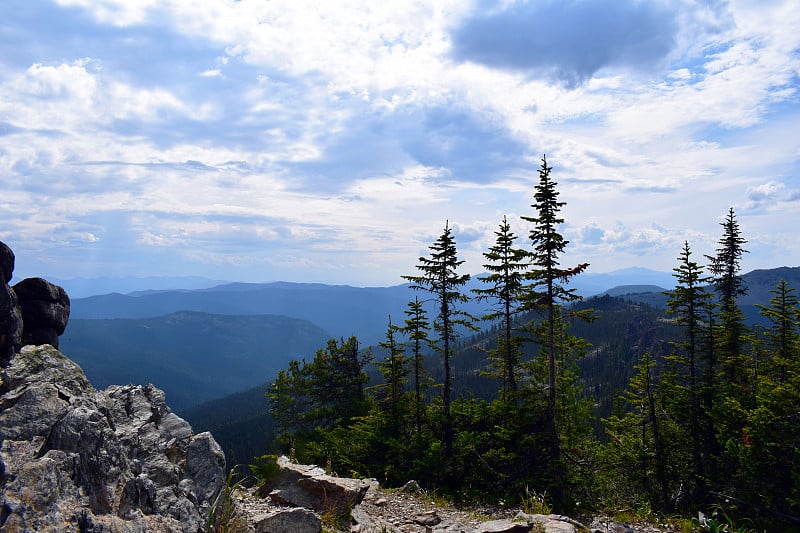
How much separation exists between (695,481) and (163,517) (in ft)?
93.9

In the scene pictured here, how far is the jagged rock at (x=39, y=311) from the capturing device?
1187 cm

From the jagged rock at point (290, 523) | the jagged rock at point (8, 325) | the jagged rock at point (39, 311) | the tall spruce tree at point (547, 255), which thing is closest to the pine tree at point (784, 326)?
the tall spruce tree at point (547, 255)

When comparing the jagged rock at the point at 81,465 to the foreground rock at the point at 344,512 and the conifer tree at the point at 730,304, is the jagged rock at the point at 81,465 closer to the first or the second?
the foreground rock at the point at 344,512

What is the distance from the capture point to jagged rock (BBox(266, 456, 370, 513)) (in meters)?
11.3

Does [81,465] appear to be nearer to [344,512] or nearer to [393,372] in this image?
[344,512]

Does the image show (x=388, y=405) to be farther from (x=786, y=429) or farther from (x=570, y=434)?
(x=786, y=429)

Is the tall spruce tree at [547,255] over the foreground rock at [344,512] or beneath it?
over

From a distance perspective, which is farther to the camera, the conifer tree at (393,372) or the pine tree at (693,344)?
the conifer tree at (393,372)

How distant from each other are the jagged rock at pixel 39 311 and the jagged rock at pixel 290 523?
8422mm

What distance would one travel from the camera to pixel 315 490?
12.0 metres

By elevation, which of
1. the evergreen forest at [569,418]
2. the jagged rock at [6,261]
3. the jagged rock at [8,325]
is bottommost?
the evergreen forest at [569,418]

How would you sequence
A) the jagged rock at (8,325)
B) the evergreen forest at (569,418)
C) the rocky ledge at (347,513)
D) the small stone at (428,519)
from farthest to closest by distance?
the evergreen forest at (569,418)
the small stone at (428,519)
the jagged rock at (8,325)
the rocky ledge at (347,513)

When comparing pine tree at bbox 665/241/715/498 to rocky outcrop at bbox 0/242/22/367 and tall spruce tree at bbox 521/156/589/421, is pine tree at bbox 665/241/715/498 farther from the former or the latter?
rocky outcrop at bbox 0/242/22/367

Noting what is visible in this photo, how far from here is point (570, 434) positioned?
25.3 metres
